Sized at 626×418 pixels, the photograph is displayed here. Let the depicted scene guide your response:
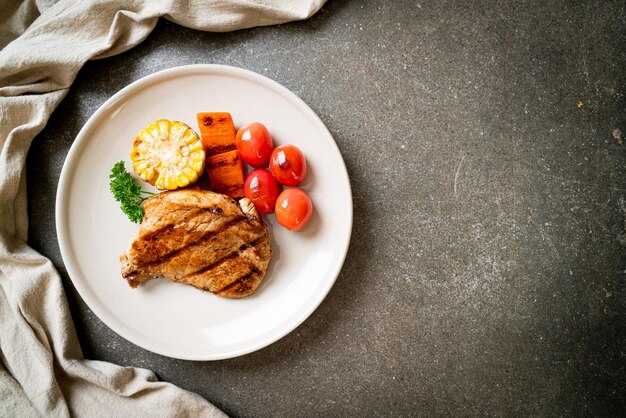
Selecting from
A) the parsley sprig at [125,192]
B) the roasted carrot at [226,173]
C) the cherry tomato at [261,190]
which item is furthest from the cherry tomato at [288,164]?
the parsley sprig at [125,192]

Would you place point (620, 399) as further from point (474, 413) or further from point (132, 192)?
point (132, 192)

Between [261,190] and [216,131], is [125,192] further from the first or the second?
[261,190]

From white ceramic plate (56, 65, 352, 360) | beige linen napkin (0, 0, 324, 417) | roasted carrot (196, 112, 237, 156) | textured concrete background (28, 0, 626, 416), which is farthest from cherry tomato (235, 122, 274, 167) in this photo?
beige linen napkin (0, 0, 324, 417)

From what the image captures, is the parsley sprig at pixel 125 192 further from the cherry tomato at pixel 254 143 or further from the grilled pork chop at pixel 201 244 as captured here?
the cherry tomato at pixel 254 143

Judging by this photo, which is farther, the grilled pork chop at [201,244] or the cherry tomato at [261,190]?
the cherry tomato at [261,190]

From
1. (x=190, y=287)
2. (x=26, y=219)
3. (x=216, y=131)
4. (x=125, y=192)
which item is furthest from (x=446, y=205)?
(x=26, y=219)

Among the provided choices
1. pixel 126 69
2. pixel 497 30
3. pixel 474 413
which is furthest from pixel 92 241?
pixel 497 30
